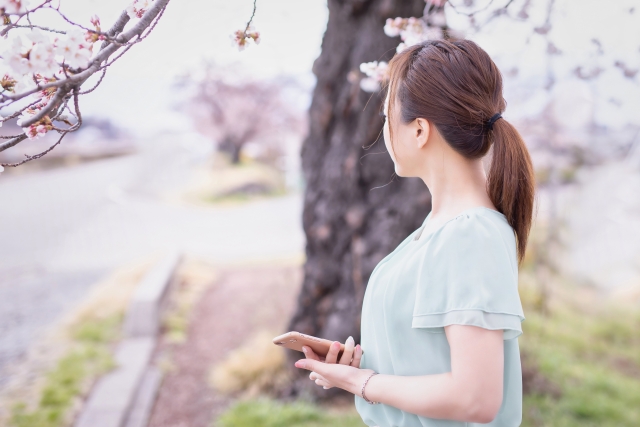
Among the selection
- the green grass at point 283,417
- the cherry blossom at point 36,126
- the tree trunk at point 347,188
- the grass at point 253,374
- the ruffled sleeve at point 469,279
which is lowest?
the green grass at point 283,417

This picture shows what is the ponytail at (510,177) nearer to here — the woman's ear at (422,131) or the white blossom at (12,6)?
the woman's ear at (422,131)

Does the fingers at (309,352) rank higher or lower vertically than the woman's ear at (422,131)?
lower

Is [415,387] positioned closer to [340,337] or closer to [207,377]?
[340,337]

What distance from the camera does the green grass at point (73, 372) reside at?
314cm

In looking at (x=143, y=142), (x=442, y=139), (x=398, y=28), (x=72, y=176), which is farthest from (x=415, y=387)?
(x=143, y=142)

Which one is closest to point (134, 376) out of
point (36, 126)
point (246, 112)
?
point (36, 126)

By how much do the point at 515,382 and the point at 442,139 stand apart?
2.15ft

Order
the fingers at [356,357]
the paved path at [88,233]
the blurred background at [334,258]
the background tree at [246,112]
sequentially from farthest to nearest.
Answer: the background tree at [246,112] < the paved path at [88,233] < the blurred background at [334,258] < the fingers at [356,357]

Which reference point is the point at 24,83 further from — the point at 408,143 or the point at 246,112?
the point at 246,112

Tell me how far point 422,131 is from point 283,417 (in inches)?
103

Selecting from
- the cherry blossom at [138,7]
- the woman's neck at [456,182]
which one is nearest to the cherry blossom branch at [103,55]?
the cherry blossom at [138,7]

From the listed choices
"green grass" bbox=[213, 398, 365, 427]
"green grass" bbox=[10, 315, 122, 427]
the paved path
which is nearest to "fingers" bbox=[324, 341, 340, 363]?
"green grass" bbox=[213, 398, 365, 427]

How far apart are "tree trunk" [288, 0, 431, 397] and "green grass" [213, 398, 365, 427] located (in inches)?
10.4

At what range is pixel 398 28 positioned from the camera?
1.98 metres
